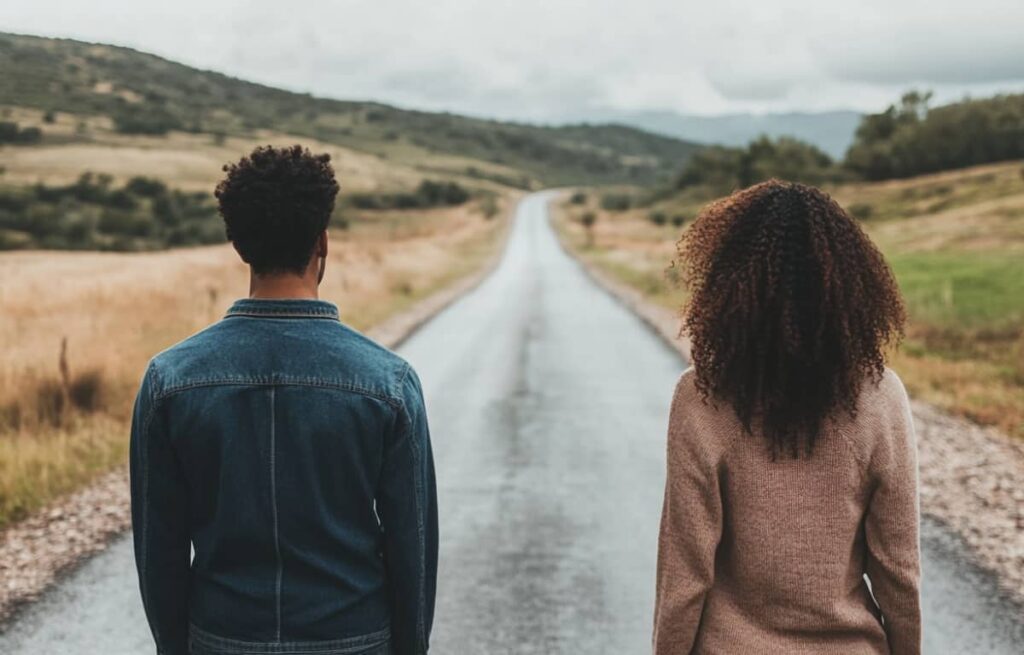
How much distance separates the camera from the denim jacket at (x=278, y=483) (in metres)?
2.20

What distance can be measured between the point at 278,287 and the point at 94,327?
39.2 feet

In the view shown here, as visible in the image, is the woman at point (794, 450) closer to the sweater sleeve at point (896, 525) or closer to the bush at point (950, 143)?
the sweater sleeve at point (896, 525)

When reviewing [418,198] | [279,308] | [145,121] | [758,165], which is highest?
[279,308]

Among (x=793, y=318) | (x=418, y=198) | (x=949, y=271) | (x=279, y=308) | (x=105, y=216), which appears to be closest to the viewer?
(x=793, y=318)

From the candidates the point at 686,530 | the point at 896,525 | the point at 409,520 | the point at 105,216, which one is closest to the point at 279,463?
the point at 409,520

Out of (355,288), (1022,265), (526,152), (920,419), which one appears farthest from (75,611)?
(526,152)

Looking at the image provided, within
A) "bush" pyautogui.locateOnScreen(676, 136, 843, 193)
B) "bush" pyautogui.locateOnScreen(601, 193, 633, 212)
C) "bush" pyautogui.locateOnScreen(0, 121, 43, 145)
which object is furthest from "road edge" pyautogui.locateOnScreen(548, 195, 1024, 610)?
"bush" pyautogui.locateOnScreen(601, 193, 633, 212)

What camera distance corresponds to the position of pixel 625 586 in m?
5.52

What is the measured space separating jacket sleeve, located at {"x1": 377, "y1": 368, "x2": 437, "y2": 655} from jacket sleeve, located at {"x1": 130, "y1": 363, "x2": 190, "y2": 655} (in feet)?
1.51

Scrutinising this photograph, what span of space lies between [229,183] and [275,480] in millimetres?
660

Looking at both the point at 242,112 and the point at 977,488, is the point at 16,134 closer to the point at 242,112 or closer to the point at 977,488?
the point at 977,488

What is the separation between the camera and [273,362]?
221cm

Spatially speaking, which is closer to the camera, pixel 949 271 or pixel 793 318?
pixel 793 318

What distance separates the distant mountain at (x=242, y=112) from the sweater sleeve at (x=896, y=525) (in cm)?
2913
